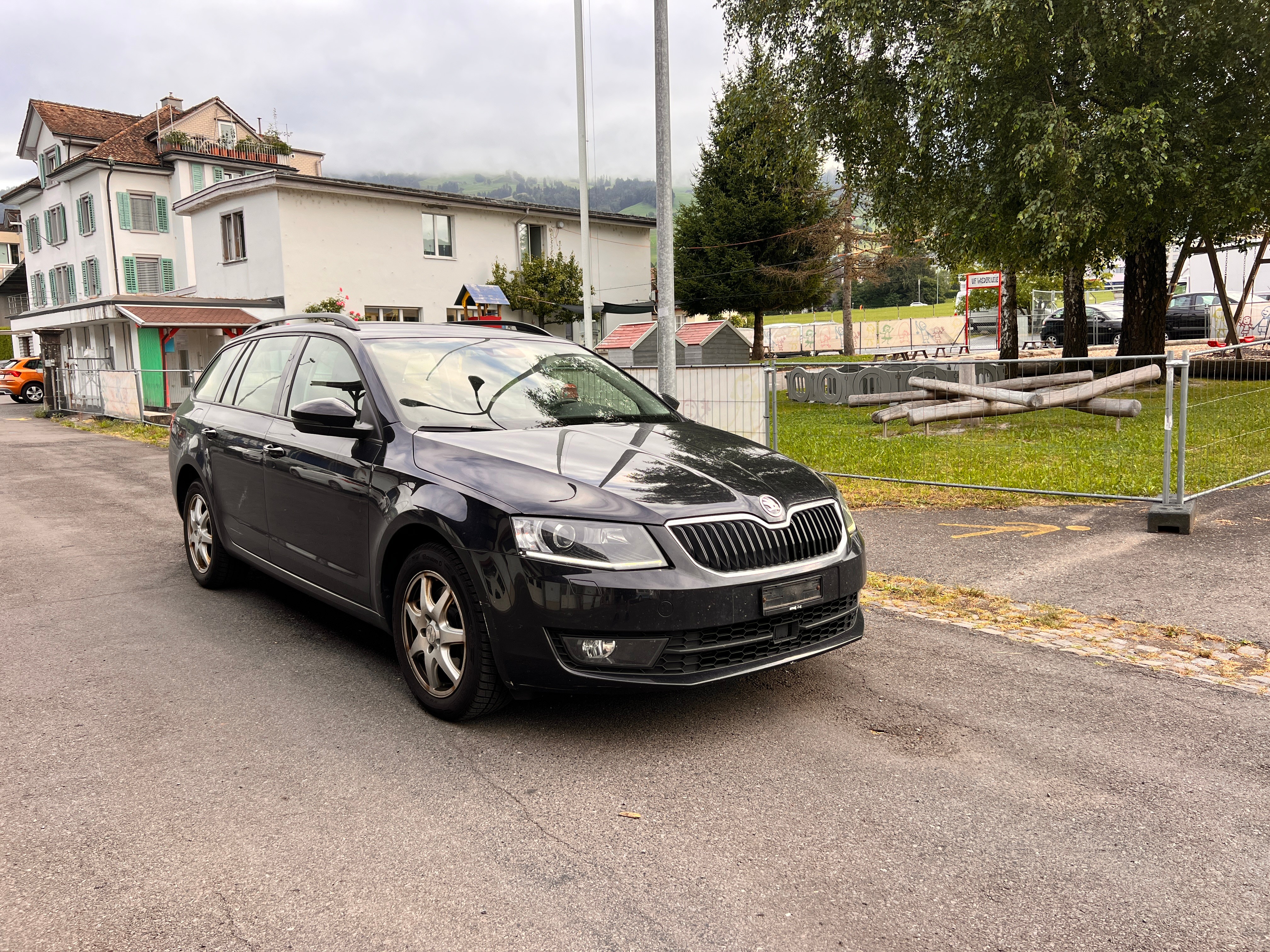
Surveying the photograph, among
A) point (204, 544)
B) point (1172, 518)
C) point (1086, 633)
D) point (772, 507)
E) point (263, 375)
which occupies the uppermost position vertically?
point (263, 375)

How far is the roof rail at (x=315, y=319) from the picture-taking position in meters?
5.44

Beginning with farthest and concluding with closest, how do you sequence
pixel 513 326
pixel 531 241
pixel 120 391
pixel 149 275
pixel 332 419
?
1. pixel 149 275
2. pixel 531 241
3. pixel 120 391
4. pixel 513 326
5. pixel 332 419

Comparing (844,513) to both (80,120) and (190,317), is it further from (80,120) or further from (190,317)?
(80,120)

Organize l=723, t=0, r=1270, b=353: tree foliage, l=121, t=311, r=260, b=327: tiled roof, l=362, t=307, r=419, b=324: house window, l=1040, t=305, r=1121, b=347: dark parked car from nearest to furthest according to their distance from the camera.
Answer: l=723, t=0, r=1270, b=353: tree foliage
l=121, t=311, r=260, b=327: tiled roof
l=362, t=307, r=419, b=324: house window
l=1040, t=305, r=1121, b=347: dark parked car

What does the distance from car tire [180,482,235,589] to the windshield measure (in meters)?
2.12

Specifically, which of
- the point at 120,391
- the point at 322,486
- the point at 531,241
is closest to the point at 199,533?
the point at 322,486

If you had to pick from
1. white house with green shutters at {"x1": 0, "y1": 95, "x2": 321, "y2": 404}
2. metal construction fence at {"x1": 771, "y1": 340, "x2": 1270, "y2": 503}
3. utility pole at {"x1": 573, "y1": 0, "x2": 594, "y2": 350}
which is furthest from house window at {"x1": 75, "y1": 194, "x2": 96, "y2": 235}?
metal construction fence at {"x1": 771, "y1": 340, "x2": 1270, "y2": 503}

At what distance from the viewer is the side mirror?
Result: 4602mm

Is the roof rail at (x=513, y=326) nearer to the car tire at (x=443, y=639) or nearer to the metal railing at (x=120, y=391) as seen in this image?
the car tire at (x=443, y=639)

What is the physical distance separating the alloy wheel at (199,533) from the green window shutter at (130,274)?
3696 cm

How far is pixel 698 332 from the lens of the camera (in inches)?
1176

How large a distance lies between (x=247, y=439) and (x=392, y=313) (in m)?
26.8

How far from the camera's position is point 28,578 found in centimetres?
707

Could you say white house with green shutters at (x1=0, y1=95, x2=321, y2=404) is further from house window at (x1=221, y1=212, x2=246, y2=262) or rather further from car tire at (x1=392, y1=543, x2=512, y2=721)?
car tire at (x1=392, y1=543, x2=512, y2=721)
